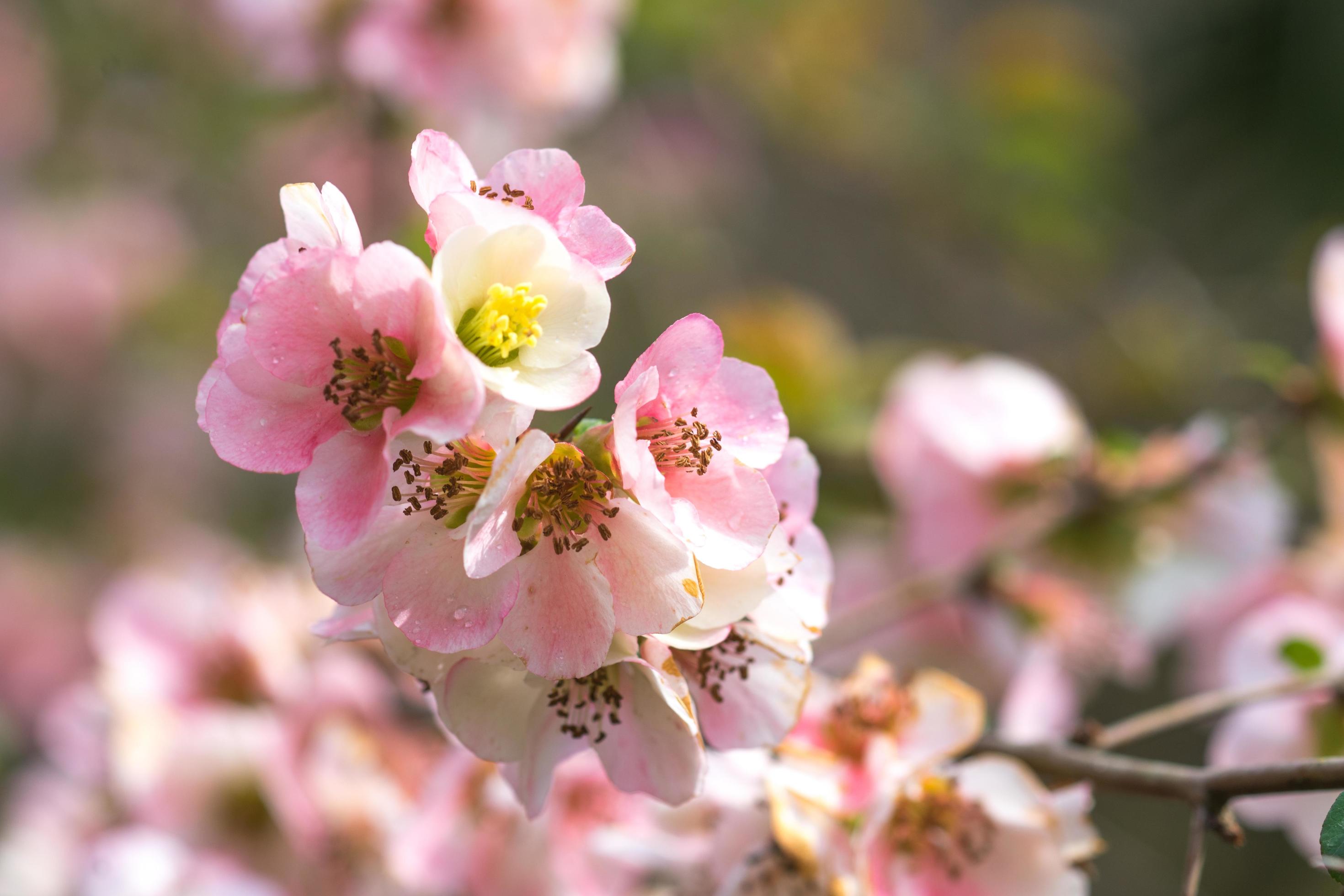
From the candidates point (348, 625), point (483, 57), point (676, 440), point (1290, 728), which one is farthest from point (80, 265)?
point (1290, 728)

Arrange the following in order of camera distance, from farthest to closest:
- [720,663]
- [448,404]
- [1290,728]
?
[1290,728], [720,663], [448,404]

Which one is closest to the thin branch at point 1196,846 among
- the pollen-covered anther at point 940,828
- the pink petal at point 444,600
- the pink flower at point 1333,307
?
the pollen-covered anther at point 940,828

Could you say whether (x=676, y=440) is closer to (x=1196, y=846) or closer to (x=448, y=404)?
(x=448, y=404)

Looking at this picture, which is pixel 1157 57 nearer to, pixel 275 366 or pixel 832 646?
pixel 832 646

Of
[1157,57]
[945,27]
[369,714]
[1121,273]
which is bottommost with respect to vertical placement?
[369,714]

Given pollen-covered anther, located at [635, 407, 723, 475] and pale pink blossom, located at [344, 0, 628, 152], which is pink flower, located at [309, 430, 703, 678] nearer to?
pollen-covered anther, located at [635, 407, 723, 475]

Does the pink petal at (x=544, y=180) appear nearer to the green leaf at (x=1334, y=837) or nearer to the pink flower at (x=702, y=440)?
the pink flower at (x=702, y=440)

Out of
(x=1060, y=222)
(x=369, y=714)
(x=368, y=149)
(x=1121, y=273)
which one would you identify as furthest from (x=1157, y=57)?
(x=369, y=714)
